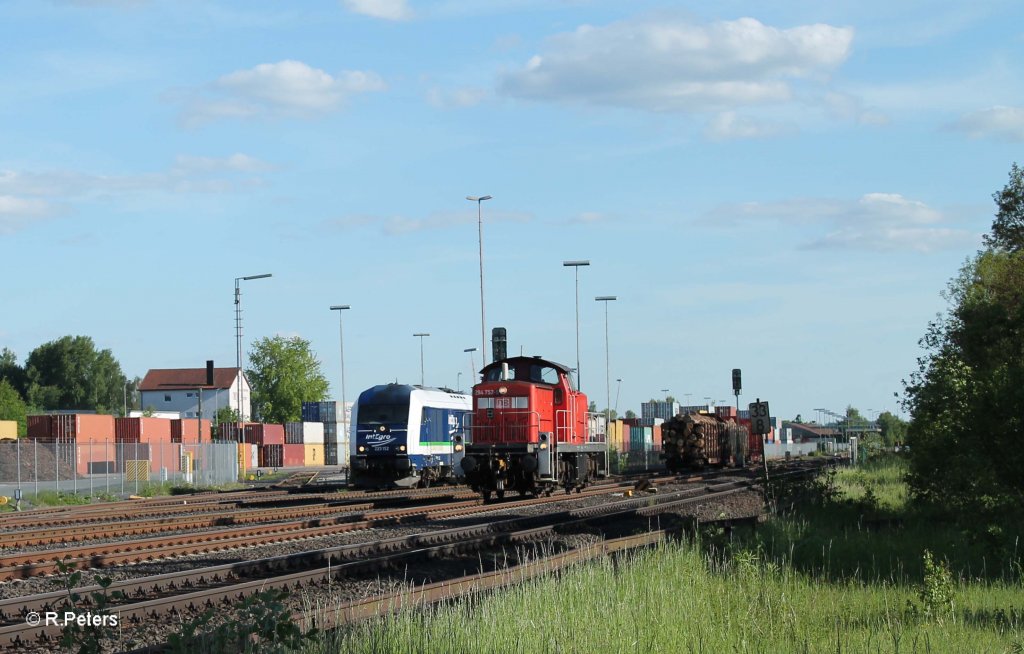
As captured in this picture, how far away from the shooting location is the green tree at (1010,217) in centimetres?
4972

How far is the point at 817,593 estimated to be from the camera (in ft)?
40.9

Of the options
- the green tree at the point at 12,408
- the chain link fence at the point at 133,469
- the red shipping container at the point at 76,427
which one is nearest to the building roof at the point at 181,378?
the green tree at the point at 12,408

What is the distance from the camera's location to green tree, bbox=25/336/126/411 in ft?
538

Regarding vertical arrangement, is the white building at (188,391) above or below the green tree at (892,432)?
above

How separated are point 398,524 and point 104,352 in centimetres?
16331

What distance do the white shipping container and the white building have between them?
50.3 m

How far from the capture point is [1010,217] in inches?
1982

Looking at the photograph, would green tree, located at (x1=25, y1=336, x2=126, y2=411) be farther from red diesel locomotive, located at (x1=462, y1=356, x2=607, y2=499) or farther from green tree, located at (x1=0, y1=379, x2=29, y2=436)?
red diesel locomotive, located at (x1=462, y1=356, x2=607, y2=499)

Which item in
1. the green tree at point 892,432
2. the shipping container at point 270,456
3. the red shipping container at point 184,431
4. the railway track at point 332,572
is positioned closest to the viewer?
the railway track at point 332,572

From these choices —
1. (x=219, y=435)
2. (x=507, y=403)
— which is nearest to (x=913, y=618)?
(x=507, y=403)

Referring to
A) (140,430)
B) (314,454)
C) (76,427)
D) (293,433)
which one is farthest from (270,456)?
(76,427)

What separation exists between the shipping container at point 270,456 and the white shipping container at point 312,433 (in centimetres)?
899

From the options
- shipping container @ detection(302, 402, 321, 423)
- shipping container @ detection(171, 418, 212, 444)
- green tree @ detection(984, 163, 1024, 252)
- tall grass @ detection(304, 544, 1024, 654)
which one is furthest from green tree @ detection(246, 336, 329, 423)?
tall grass @ detection(304, 544, 1024, 654)

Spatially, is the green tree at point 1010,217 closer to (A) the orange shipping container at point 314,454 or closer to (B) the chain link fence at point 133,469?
(B) the chain link fence at point 133,469
